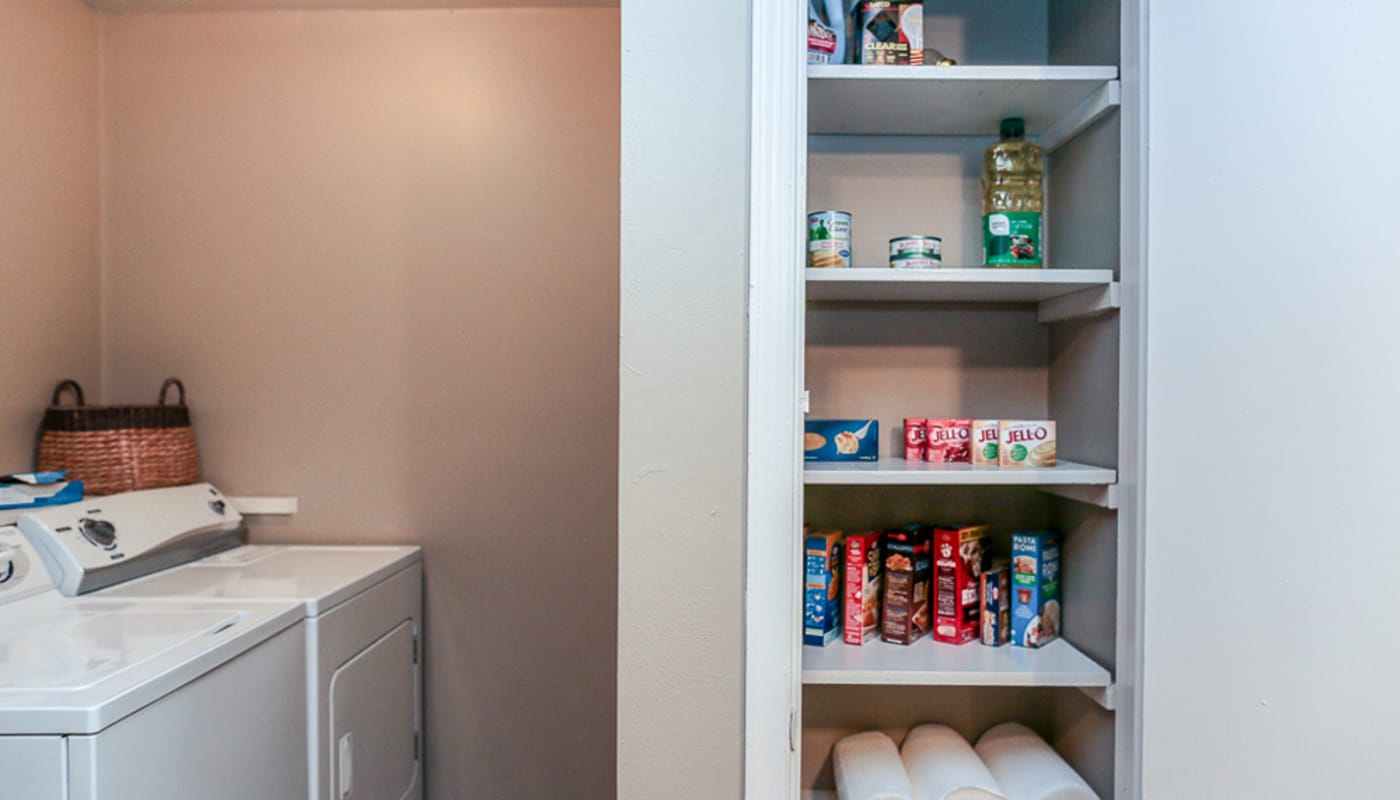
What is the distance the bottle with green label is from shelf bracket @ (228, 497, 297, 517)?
186 centimetres

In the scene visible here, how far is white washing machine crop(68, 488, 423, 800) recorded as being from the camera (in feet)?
5.42

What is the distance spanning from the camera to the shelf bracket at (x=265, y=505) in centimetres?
222

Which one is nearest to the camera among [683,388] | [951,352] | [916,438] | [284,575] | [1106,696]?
[683,388]

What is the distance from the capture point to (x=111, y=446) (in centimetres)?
197

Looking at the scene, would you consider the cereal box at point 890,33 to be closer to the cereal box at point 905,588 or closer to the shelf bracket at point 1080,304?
the shelf bracket at point 1080,304

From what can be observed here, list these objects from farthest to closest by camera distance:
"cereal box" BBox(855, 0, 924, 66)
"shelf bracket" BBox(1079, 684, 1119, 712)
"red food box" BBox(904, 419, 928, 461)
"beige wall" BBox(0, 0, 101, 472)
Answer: "beige wall" BBox(0, 0, 101, 472), "red food box" BBox(904, 419, 928, 461), "cereal box" BBox(855, 0, 924, 66), "shelf bracket" BBox(1079, 684, 1119, 712)

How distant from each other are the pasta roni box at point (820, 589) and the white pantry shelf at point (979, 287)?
474 mm

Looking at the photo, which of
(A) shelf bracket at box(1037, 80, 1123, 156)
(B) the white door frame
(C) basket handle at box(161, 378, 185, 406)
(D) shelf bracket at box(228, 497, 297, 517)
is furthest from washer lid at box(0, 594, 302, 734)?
(A) shelf bracket at box(1037, 80, 1123, 156)

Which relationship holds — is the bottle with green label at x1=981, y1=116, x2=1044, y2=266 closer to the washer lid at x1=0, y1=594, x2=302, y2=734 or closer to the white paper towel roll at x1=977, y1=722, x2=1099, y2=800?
the white paper towel roll at x1=977, y1=722, x2=1099, y2=800

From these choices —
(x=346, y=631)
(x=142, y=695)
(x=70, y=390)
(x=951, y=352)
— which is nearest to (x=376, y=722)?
(x=346, y=631)

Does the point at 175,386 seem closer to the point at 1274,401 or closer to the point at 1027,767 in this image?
the point at 1027,767

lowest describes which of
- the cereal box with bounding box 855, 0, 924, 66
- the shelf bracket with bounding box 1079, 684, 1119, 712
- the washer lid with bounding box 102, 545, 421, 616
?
the shelf bracket with bounding box 1079, 684, 1119, 712

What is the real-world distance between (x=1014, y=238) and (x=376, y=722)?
1.74 meters

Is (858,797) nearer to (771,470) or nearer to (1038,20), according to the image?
(771,470)
